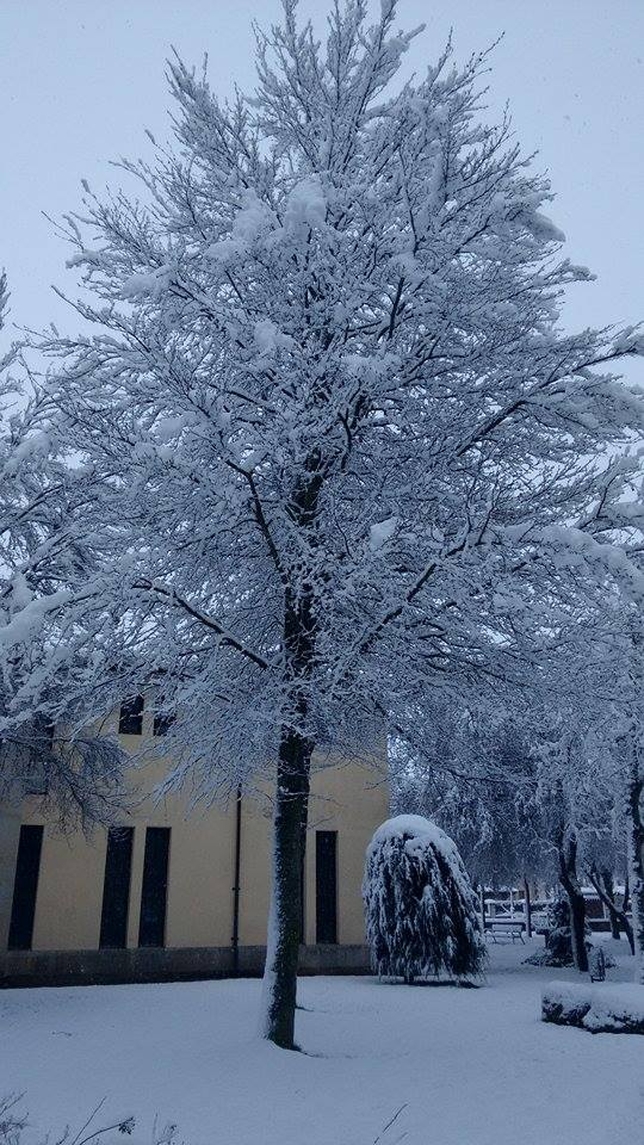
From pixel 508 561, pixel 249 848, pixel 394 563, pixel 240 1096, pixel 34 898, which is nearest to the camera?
pixel 240 1096

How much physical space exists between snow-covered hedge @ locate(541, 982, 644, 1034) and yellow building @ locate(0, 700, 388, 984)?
5.67 metres

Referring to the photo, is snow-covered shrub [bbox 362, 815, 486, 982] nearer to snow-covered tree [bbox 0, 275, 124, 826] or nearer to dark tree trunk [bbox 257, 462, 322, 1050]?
snow-covered tree [bbox 0, 275, 124, 826]

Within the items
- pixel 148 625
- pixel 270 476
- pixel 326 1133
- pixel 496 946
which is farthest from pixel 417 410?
pixel 496 946

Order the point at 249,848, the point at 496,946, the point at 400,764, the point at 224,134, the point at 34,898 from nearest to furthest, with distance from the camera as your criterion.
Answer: the point at 224,134
the point at 400,764
the point at 34,898
the point at 249,848
the point at 496,946

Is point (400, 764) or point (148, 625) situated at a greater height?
point (148, 625)

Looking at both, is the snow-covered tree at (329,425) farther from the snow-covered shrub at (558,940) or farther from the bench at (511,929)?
the bench at (511,929)

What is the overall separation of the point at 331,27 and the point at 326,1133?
1024cm

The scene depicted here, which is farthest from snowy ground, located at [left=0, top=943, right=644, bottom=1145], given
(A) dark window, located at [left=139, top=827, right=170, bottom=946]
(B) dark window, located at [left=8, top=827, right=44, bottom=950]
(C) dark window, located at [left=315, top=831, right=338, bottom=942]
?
(C) dark window, located at [left=315, top=831, right=338, bottom=942]

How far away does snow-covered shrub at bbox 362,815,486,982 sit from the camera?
1470 centimetres

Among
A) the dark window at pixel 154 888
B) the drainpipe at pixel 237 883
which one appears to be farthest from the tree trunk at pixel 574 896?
the dark window at pixel 154 888

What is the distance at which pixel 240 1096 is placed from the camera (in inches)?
238

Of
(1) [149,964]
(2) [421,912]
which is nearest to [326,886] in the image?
(2) [421,912]

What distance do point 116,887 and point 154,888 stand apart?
0.81 meters

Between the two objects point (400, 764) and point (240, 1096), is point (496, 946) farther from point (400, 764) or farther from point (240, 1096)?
point (240, 1096)
